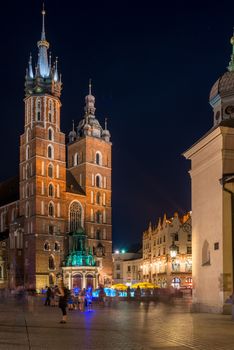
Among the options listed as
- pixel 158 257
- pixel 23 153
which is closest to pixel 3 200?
pixel 23 153

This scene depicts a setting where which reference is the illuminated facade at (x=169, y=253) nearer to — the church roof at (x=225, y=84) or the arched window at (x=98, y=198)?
the arched window at (x=98, y=198)

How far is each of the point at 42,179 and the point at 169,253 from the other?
20790mm

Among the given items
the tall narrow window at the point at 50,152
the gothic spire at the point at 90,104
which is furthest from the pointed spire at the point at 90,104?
the tall narrow window at the point at 50,152

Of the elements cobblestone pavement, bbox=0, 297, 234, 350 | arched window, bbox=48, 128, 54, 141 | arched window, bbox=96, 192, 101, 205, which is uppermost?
arched window, bbox=48, 128, 54, 141

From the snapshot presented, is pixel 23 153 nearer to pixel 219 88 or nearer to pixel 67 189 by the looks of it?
pixel 67 189

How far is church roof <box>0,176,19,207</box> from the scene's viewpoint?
3556 inches

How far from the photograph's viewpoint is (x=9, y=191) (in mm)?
94062

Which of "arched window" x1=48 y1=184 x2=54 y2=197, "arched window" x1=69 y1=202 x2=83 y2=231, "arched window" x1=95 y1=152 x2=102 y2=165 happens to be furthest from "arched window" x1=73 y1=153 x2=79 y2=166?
"arched window" x1=48 y1=184 x2=54 y2=197

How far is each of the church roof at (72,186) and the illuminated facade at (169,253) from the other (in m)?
12.6

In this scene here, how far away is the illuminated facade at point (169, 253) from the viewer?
7688 centimetres

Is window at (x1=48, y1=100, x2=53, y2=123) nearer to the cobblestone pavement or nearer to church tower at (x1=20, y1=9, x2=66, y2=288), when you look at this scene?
church tower at (x1=20, y1=9, x2=66, y2=288)

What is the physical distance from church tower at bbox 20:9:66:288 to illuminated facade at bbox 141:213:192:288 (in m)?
14.4

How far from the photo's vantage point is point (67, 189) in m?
84.8

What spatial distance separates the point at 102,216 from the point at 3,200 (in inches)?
668
